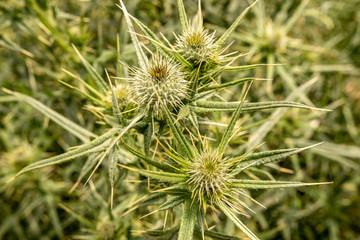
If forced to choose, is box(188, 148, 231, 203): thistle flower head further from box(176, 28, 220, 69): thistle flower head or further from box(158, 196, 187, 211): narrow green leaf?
box(176, 28, 220, 69): thistle flower head

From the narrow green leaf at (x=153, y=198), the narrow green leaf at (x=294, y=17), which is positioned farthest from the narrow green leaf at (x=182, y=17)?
the narrow green leaf at (x=294, y=17)

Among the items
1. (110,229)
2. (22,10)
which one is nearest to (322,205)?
(110,229)

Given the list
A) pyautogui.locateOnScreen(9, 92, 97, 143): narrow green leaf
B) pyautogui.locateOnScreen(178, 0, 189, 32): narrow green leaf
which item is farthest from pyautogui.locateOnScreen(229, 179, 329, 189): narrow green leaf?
pyautogui.locateOnScreen(9, 92, 97, 143): narrow green leaf

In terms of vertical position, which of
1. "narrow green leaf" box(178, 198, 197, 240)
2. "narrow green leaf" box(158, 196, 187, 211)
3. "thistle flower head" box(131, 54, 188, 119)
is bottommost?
"narrow green leaf" box(178, 198, 197, 240)

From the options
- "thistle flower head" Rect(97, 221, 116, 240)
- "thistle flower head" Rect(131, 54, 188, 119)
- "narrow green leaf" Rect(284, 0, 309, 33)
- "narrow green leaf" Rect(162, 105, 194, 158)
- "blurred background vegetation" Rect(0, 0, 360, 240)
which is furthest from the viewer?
"narrow green leaf" Rect(284, 0, 309, 33)

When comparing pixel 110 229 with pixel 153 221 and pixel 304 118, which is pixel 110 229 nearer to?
pixel 153 221
